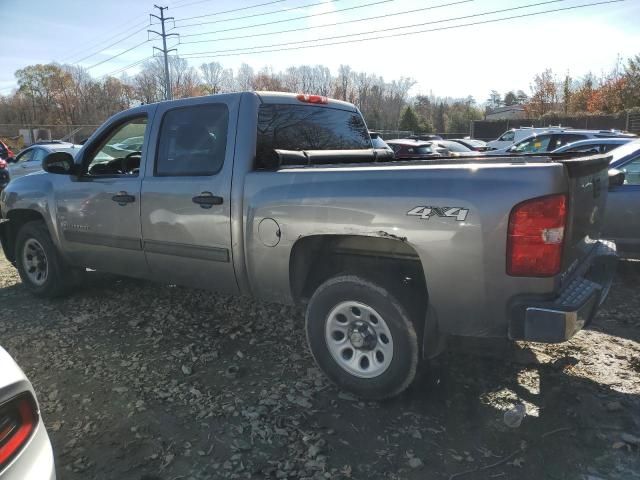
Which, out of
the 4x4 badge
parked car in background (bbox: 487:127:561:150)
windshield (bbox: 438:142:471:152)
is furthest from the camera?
parked car in background (bbox: 487:127:561:150)

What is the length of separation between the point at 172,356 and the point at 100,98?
81.8m

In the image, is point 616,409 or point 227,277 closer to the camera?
point 616,409

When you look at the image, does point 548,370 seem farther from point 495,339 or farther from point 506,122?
point 506,122

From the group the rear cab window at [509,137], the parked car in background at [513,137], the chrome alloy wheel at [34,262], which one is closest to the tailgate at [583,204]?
the chrome alloy wheel at [34,262]

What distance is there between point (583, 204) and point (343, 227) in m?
1.42

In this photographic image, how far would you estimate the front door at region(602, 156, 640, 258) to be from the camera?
5.30m

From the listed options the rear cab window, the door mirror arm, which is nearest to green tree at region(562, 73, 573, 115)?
Answer: the rear cab window

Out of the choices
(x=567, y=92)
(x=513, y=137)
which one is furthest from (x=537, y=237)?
(x=567, y=92)

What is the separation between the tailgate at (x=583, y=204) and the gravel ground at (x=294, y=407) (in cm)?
77

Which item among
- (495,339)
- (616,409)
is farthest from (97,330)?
(616,409)

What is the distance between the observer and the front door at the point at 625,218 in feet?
17.4

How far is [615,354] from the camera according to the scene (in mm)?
3807

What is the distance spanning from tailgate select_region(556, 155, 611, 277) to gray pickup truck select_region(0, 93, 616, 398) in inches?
0.7

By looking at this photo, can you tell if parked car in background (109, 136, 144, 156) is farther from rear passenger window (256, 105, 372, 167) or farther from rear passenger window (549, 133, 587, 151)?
rear passenger window (549, 133, 587, 151)
